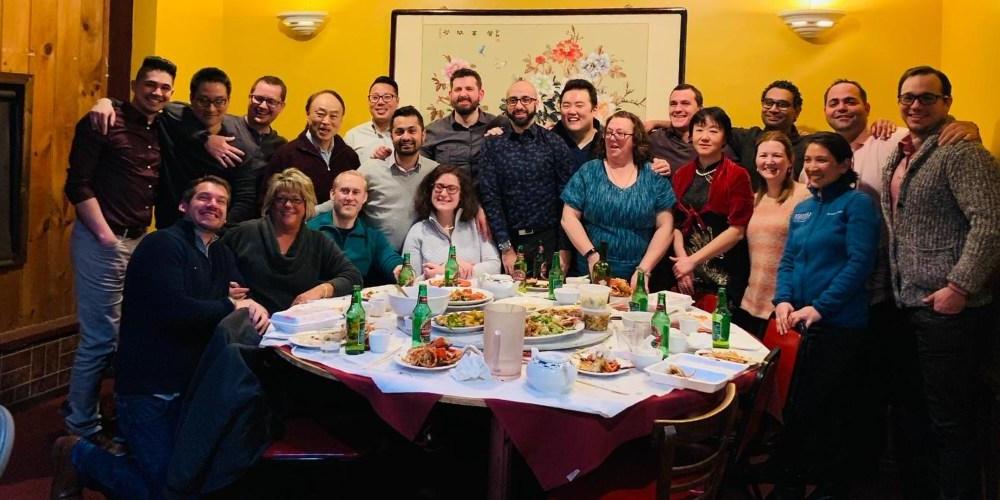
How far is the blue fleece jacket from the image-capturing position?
287cm

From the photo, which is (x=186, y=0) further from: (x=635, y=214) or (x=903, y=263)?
(x=903, y=263)

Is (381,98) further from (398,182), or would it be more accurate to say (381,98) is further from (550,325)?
(550,325)

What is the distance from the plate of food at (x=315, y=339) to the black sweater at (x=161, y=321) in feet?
1.14

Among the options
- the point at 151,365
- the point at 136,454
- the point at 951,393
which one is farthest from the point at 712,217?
the point at 136,454

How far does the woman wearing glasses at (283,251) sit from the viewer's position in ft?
9.81

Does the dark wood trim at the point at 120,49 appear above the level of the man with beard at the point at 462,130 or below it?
above

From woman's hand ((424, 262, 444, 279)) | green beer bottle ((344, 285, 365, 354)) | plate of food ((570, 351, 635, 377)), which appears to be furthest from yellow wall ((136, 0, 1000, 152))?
green beer bottle ((344, 285, 365, 354))

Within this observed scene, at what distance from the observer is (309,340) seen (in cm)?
233

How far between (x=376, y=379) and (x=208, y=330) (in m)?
0.80

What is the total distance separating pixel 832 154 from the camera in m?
2.91

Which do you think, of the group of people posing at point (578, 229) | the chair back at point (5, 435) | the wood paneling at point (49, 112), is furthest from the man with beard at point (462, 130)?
the chair back at point (5, 435)

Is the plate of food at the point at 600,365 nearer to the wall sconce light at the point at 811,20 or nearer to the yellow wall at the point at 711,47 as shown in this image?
the yellow wall at the point at 711,47

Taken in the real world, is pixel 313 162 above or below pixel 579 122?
below

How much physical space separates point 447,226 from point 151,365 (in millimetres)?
1499
